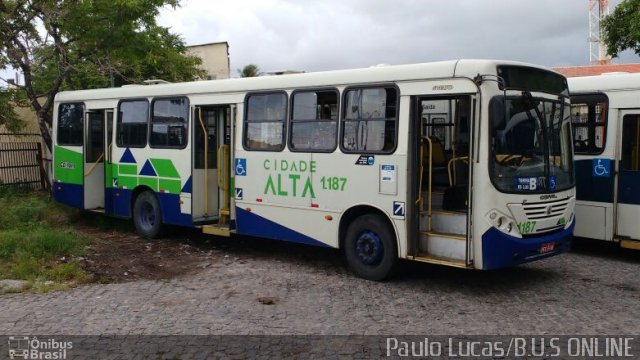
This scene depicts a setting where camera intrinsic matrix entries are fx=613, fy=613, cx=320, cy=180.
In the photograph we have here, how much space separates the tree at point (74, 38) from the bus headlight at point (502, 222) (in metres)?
9.59

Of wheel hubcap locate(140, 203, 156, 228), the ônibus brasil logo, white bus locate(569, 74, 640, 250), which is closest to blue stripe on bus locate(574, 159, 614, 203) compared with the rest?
white bus locate(569, 74, 640, 250)

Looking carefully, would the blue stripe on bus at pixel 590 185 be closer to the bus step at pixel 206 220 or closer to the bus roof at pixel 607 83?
the bus roof at pixel 607 83

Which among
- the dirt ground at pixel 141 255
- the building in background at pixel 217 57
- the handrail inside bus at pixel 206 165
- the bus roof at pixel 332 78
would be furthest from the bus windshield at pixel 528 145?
the building in background at pixel 217 57

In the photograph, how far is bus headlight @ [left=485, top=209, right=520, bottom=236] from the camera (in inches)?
271

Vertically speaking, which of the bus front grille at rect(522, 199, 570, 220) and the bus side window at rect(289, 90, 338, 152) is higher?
the bus side window at rect(289, 90, 338, 152)

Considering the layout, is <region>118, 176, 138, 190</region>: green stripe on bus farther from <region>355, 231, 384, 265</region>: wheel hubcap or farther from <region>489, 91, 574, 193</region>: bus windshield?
<region>489, 91, 574, 193</region>: bus windshield

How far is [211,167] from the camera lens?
10539 millimetres

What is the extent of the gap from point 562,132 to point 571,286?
197cm

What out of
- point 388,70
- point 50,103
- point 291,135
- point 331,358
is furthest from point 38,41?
point 331,358

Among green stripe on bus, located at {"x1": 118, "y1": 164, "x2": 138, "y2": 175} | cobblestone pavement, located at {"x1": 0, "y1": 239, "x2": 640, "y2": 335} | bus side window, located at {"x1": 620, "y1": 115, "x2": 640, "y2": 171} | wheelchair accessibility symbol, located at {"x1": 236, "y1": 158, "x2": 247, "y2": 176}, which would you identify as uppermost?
bus side window, located at {"x1": 620, "y1": 115, "x2": 640, "y2": 171}

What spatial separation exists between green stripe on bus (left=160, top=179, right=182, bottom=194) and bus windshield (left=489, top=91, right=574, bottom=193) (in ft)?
18.8

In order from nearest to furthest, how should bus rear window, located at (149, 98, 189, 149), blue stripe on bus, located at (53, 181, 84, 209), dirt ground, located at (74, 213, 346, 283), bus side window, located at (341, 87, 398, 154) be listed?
bus side window, located at (341, 87, 398, 154), dirt ground, located at (74, 213, 346, 283), bus rear window, located at (149, 98, 189, 149), blue stripe on bus, located at (53, 181, 84, 209)

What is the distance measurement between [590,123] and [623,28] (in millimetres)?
7392

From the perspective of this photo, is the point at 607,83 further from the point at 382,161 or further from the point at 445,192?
the point at 382,161
